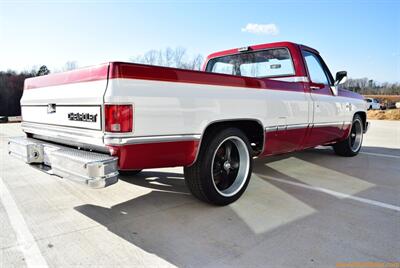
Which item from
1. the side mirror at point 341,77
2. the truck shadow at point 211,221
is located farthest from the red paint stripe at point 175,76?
the side mirror at point 341,77

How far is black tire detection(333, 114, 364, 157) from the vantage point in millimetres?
6203

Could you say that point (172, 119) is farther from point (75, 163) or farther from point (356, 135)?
point (356, 135)

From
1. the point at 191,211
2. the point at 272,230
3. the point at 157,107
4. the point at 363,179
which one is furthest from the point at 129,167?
the point at 363,179

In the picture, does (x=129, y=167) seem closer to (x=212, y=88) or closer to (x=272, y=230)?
(x=212, y=88)

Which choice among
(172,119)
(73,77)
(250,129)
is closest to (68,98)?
(73,77)

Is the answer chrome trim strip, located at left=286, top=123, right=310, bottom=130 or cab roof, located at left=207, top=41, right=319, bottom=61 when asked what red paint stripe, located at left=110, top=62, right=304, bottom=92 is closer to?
chrome trim strip, located at left=286, top=123, right=310, bottom=130

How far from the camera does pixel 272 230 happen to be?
9.09ft

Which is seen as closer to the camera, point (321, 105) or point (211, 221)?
point (211, 221)

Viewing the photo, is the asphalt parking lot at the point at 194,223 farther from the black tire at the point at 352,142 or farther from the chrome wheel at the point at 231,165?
the black tire at the point at 352,142

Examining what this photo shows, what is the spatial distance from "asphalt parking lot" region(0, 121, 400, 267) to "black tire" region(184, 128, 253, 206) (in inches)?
6.6

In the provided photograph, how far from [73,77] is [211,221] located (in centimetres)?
196

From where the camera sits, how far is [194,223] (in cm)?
291

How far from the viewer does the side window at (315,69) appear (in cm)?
467

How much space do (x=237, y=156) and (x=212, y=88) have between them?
1.07 meters
